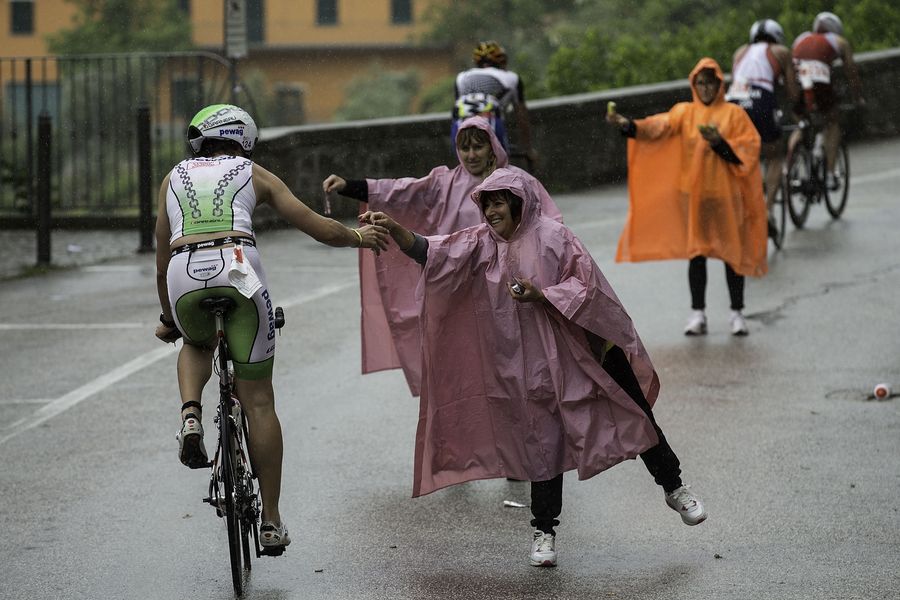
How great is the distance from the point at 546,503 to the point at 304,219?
1.45 metres

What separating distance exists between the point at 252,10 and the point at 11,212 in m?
71.3

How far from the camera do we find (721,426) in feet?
27.7

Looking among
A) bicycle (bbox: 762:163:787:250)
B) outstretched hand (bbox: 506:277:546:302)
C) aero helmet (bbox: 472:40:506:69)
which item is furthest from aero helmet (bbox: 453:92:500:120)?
outstretched hand (bbox: 506:277:546:302)

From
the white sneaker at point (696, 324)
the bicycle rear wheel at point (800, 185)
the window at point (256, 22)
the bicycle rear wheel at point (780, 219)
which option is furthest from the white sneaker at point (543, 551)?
the window at point (256, 22)

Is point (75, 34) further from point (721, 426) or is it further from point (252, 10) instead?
point (721, 426)

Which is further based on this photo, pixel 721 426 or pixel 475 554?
pixel 721 426

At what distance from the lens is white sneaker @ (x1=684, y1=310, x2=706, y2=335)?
1071 centimetres

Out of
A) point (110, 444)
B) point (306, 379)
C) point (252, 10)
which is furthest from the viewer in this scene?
point (252, 10)

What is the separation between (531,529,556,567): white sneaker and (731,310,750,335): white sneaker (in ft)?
15.4

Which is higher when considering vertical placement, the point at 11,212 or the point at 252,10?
the point at 252,10

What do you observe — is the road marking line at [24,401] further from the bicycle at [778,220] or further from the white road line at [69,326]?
the bicycle at [778,220]

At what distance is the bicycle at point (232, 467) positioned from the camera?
574 cm

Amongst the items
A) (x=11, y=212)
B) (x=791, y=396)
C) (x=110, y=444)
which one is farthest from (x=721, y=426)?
(x=11, y=212)

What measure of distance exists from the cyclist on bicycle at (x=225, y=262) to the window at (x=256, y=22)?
267 ft
